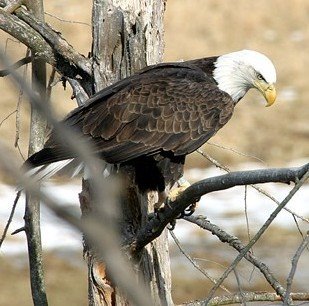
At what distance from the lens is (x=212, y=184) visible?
2480mm

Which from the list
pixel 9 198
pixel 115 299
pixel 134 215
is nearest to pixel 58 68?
pixel 134 215

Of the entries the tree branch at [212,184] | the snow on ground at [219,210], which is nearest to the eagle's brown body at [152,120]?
the tree branch at [212,184]

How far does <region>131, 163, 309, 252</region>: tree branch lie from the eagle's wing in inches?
17.1

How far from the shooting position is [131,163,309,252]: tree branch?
2.21 meters

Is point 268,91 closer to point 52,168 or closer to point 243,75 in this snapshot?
point 243,75

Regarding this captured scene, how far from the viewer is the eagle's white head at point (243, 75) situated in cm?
393

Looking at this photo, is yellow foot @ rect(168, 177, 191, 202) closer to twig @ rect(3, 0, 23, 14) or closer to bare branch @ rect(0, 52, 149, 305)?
twig @ rect(3, 0, 23, 14)

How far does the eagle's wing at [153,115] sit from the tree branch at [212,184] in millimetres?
434

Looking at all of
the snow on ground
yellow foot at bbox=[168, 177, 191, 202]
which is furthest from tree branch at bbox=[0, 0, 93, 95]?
the snow on ground

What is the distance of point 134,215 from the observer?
11.1ft

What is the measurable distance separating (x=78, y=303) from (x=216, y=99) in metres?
4.25

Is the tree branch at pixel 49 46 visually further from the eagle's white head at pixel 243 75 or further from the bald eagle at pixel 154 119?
the eagle's white head at pixel 243 75

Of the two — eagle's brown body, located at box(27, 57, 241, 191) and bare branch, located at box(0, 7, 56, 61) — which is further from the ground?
bare branch, located at box(0, 7, 56, 61)

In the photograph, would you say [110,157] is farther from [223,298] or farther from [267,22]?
[267,22]
